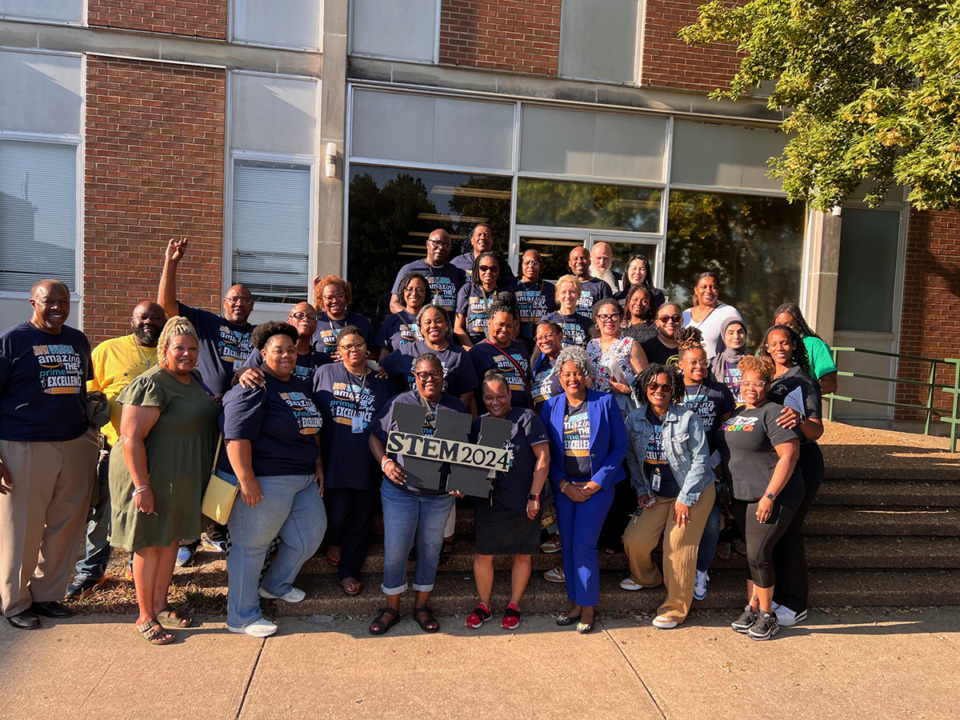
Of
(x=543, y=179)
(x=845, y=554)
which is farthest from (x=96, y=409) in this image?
(x=543, y=179)

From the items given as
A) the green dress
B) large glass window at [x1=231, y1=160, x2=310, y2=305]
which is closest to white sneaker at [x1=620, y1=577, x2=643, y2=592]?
the green dress

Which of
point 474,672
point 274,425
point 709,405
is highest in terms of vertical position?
point 709,405

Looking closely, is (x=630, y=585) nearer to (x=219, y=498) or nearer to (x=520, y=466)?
(x=520, y=466)

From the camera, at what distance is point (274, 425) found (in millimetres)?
4242

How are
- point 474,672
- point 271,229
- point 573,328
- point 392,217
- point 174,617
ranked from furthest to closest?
point 392,217 < point 271,229 < point 573,328 < point 174,617 < point 474,672

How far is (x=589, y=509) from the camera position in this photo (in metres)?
4.59

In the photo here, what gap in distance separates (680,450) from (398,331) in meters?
2.35

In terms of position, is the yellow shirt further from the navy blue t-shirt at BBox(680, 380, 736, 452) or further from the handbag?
the navy blue t-shirt at BBox(680, 380, 736, 452)

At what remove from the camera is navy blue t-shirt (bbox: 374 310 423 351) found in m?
5.40

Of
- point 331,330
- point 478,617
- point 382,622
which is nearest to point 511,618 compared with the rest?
point 478,617

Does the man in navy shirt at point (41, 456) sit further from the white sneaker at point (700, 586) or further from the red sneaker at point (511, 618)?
the white sneaker at point (700, 586)

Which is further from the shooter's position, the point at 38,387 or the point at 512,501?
the point at 512,501

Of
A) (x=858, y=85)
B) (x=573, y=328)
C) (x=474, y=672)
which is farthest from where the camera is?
Answer: (x=858, y=85)

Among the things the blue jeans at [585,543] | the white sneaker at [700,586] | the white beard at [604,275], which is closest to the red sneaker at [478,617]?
the blue jeans at [585,543]
